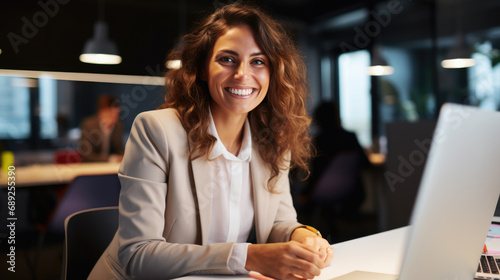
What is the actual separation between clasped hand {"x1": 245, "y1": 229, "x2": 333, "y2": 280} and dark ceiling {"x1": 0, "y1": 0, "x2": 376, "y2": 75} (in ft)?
11.4

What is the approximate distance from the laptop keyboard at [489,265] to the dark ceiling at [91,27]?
3.51 m

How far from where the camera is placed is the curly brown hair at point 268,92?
1.42 metres

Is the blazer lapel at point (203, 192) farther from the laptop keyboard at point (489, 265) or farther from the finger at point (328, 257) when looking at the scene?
the laptop keyboard at point (489, 265)

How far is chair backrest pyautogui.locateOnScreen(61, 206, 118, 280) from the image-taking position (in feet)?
4.57

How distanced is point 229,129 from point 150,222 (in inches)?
18.7

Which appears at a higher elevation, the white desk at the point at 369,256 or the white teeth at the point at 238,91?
the white teeth at the point at 238,91

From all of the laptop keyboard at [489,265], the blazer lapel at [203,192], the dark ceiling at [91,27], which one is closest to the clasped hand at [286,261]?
the blazer lapel at [203,192]

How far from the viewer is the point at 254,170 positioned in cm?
142

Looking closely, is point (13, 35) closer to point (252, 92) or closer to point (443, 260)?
point (252, 92)

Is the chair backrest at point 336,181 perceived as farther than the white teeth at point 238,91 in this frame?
Yes

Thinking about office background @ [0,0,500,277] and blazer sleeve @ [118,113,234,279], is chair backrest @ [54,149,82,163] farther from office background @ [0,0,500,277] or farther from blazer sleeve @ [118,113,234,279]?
blazer sleeve @ [118,113,234,279]

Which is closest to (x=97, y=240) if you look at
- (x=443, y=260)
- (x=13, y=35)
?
(x=443, y=260)

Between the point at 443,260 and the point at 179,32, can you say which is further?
the point at 179,32

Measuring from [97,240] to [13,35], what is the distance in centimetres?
367
